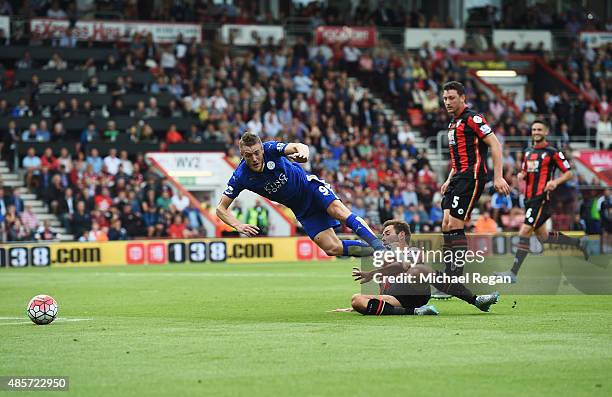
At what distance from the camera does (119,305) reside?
50.1ft

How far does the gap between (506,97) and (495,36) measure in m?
4.39

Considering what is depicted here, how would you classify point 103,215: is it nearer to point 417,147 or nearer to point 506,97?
point 417,147

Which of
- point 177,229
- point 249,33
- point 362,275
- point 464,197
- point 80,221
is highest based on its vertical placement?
point 249,33

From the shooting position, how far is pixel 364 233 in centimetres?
1277

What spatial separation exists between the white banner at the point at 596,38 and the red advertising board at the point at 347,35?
895 cm

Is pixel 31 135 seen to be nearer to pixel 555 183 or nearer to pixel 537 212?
pixel 537 212

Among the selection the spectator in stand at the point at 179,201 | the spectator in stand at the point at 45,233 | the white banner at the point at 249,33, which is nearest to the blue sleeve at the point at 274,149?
the spectator in stand at the point at 45,233

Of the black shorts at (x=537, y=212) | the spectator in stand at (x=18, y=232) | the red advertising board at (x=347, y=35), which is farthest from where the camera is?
the red advertising board at (x=347, y=35)

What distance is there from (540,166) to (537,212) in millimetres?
751

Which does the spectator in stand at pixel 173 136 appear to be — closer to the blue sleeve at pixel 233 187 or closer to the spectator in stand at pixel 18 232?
the spectator in stand at pixel 18 232

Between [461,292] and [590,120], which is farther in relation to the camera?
[590,120]

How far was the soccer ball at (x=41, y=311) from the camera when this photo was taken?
1198cm

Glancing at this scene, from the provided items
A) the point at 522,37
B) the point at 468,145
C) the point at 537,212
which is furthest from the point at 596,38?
the point at 468,145

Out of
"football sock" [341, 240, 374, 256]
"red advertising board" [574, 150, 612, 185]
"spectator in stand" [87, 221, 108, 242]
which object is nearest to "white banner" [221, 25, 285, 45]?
"red advertising board" [574, 150, 612, 185]
